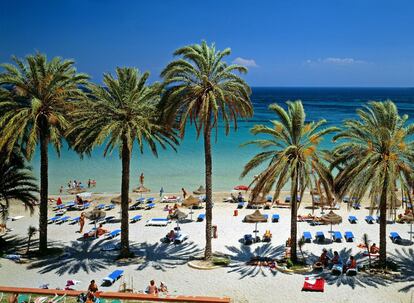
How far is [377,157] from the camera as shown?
1853 centimetres

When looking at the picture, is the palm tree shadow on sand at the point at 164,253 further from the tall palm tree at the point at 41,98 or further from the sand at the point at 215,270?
the tall palm tree at the point at 41,98

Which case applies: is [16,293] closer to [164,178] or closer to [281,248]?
[281,248]

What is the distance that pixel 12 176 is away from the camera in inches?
898

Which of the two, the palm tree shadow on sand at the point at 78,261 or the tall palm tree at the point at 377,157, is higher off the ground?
the tall palm tree at the point at 377,157

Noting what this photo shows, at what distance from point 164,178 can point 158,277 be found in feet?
100

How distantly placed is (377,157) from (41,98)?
15645 mm

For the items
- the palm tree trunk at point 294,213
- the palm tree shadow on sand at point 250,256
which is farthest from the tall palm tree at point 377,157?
the palm tree shadow on sand at point 250,256

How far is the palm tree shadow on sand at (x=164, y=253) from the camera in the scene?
20922 mm

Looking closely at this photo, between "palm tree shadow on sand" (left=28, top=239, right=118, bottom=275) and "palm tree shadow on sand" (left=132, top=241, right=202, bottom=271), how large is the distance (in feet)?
5.01

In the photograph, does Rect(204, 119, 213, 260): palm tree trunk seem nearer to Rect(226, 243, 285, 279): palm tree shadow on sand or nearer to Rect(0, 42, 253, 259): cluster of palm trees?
Rect(0, 42, 253, 259): cluster of palm trees

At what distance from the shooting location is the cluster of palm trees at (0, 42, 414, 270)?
18797 mm

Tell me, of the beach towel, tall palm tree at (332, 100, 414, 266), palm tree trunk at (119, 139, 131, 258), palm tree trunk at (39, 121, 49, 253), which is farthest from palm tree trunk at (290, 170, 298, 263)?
palm tree trunk at (39, 121, 49, 253)

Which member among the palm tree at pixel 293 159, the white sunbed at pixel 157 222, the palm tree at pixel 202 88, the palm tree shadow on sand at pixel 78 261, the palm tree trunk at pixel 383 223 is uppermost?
the palm tree at pixel 202 88

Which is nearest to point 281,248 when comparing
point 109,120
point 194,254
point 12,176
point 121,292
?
point 194,254
